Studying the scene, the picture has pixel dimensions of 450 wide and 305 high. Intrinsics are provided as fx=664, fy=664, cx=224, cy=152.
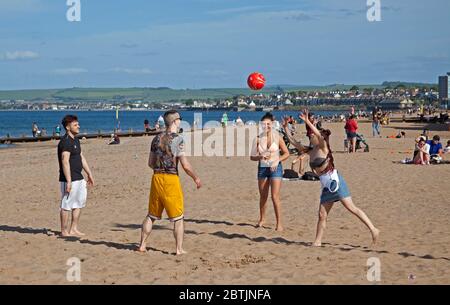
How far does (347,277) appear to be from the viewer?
735cm

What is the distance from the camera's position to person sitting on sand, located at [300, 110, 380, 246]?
28.8 feet

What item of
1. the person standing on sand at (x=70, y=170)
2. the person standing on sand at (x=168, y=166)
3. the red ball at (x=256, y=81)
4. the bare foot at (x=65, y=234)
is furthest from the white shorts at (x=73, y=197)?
the red ball at (x=256, y=81)

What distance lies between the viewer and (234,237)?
32.0 ft

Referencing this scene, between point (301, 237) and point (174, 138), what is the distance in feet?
8.82

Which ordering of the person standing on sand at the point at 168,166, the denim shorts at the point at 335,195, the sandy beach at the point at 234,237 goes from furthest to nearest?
the denim shorts at the point at 335,195 → the person standing on sand at the point at 168,166 → the sandy beach at the point at 234,237

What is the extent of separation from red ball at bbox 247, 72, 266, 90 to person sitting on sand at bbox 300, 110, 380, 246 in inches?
274

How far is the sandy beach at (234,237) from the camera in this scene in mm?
7582

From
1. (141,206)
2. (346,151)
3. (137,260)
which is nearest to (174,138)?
(137,260)

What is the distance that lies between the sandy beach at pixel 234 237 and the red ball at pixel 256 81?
2.33 m

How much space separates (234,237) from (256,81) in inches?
269

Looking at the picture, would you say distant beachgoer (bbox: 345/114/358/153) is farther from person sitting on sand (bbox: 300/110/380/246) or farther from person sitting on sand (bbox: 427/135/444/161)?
person sitting on sand (bbox: 300/110/380/246)

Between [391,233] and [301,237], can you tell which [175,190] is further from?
[391,233]

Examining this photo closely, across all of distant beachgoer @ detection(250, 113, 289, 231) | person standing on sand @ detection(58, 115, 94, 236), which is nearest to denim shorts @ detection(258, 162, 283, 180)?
distant beachgoer @ detection(250, 113, 289, 231)

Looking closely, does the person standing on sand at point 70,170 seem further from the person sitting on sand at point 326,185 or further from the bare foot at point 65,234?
the person sitting on sand at point 326,185
